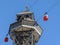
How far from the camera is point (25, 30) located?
53.2 metres

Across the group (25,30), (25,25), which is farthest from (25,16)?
(25,30)

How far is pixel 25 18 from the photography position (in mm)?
53875

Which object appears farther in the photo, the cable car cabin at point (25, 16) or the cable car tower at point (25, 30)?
the cable car cabin at point (25, 16)

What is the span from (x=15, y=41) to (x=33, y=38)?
106 inches

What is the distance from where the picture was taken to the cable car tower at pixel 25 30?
2083 inches

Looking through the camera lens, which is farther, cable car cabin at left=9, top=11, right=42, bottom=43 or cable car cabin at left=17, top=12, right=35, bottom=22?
cable car cabin at left=17, top=12, right=35, bottom=22

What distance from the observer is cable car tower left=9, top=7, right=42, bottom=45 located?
52.9 meters

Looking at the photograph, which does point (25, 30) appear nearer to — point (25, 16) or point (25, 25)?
point (25, 25)

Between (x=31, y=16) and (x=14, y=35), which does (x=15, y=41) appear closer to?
(x=14, y=35)

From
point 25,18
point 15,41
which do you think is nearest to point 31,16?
point 25,18

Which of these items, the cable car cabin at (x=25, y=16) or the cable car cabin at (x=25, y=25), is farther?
the cable car cabin at (x=25, y=16)

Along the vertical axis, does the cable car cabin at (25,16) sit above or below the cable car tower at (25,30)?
above

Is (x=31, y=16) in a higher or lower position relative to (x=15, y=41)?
higher

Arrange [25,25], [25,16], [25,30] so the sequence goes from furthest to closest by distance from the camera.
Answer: [25,16] < [25,30] < [25,25]
